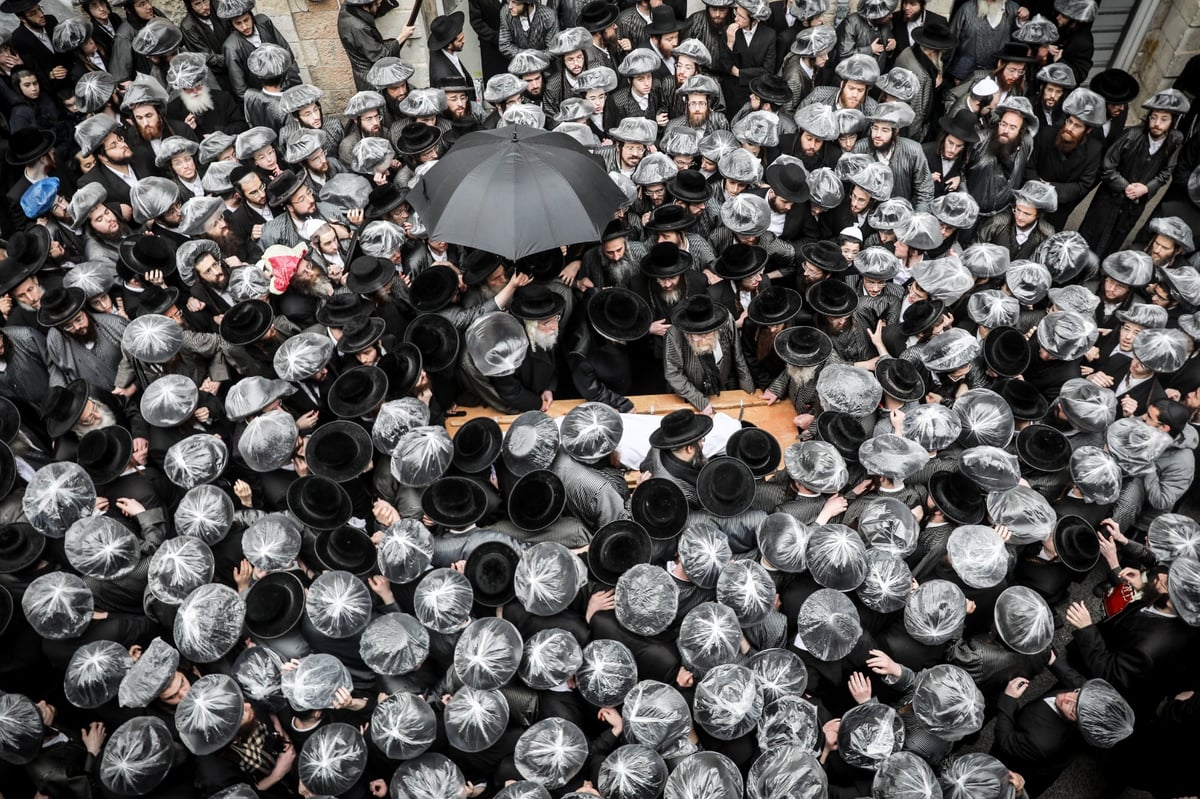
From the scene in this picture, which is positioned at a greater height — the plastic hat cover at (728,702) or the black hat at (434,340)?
the black hat at (434,340)

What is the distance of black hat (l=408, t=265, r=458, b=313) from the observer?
645 cm

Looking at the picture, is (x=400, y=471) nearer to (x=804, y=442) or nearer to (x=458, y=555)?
(x=458, y=555)

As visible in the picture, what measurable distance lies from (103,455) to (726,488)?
4.18 m

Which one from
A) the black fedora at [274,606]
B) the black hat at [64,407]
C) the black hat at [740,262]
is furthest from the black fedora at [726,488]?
the black hat at [64,407]

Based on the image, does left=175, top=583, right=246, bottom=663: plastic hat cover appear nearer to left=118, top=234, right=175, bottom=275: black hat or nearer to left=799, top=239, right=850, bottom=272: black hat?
left=118, top=234, right=175, bottom=275: black hat

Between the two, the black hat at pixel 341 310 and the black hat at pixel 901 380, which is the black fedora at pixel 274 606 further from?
the black hat at pixel 901 380

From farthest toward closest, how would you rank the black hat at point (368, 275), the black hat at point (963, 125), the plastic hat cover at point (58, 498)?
1. the black hat at point (963, 125)
2. the black hat at point (368, 275)
3. the plastic hat cover at point (58, 498)

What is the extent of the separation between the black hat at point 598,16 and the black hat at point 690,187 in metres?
3.10

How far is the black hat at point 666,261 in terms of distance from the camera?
641 centimetres

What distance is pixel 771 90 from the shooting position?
809 centimetres

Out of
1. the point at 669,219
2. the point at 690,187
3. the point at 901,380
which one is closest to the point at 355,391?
the point at 669,219

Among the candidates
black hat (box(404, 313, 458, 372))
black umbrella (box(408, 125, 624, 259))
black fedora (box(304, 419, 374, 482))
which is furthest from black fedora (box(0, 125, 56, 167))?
black fedora (box(304, 419, 374, 482))

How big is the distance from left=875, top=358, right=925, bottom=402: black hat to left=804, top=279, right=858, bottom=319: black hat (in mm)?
570

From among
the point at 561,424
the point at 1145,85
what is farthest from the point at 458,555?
the point at 1145,85
